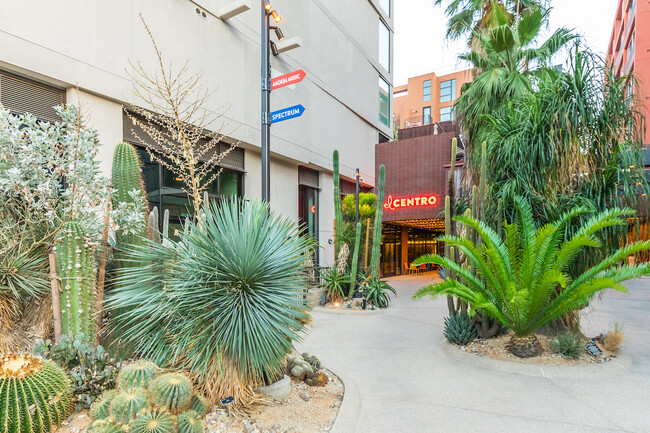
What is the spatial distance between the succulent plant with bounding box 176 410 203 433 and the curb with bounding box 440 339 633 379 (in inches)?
160

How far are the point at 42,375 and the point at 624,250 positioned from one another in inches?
277

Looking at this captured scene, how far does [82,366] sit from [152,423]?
54.0 inches

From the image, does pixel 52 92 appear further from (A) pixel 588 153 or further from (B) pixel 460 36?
(B) pixel 460 36

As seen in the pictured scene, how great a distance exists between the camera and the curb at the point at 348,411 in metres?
3.58

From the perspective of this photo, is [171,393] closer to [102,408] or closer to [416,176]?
[102,408]

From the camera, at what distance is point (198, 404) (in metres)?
3.26

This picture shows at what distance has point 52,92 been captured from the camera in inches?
283

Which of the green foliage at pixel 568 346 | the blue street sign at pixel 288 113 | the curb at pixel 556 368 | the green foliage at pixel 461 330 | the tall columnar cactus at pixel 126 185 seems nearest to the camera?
the tall columnar cactus at pixel 126 185

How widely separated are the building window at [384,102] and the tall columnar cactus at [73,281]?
1831cm

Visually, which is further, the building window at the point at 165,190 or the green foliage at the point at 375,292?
the green foliage at the point at 375,292

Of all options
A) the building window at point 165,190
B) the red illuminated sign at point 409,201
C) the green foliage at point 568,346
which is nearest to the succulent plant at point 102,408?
the building window at point 165,190

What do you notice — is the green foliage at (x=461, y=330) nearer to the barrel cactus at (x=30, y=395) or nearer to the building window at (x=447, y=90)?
the barrel cactus at (x=30, y=395)

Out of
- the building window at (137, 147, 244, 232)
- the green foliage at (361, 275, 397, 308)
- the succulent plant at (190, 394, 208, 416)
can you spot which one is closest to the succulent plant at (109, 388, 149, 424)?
the succulent plant at (190, 394, 208, 416)

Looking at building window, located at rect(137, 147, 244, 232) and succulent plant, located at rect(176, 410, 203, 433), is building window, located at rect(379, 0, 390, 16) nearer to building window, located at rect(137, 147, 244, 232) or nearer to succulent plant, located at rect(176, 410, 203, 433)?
building window, located at rect(137, 147, 244, 232)
